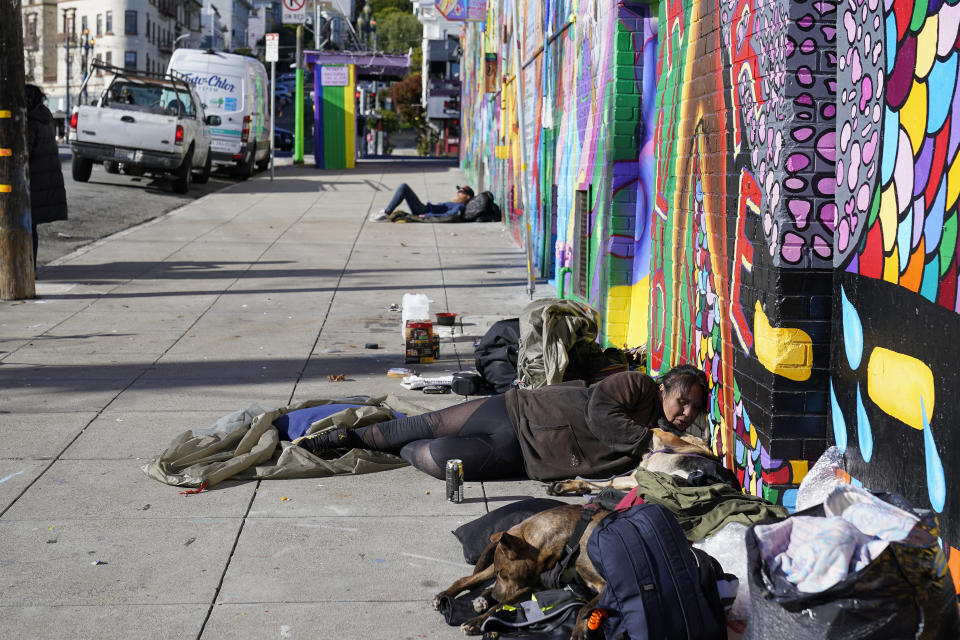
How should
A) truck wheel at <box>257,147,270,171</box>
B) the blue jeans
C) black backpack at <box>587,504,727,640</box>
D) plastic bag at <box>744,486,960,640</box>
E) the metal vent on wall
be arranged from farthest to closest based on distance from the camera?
truck wheel at <box>257,147,270,171</box> < the blue jeans < the metal vent on wall < black backpack at <box>587,504,727,640</box> < plastic bag at <box>744,486,960,640</box>

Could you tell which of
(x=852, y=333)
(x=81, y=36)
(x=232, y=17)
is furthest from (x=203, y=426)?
(x=232, y=17)

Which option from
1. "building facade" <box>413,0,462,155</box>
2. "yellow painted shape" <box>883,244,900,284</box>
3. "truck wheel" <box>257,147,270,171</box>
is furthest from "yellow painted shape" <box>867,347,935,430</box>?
"building facade" <box>413,0,462,155</box>

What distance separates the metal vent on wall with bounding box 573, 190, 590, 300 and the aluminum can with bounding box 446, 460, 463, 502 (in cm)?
447

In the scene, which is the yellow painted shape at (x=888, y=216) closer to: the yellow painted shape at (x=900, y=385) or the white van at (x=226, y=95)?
the yellow painted shape at (x=900, y=385)

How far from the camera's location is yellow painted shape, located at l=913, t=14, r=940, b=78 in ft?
11.1

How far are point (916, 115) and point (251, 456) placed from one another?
137 inches

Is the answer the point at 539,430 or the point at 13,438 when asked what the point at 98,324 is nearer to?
the point at 13,438

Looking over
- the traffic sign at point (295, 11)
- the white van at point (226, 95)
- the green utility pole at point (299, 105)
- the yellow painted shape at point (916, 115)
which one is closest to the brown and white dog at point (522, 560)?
the yellow painted shape at point (916, 115)

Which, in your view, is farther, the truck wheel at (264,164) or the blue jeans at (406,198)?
the truck wheel at (264,164)

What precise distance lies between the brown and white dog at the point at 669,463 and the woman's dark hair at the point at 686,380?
0.22m

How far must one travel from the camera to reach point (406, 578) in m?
4.11

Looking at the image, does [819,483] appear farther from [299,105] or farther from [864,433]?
[299,105]

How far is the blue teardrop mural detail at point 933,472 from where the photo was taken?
3.31 metres

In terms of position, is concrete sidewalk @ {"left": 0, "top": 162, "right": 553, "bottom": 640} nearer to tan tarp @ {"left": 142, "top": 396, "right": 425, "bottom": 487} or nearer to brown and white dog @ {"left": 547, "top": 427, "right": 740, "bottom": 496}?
tan tarp @ {"left": 142, "top": 396, "right": 425, "bottom": 487}
